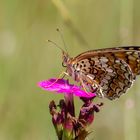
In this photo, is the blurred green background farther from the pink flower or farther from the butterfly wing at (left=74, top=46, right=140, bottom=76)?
the pink flower

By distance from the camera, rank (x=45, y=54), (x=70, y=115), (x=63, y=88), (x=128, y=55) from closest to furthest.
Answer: (x=70, y=115)
(x=63, y=88)
(x=128, y=55)
(x=45, y=54)

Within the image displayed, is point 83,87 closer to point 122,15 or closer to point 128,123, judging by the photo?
point 128,123

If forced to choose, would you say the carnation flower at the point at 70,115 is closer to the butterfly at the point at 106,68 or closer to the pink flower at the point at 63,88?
the pink flower at the point at 63,88

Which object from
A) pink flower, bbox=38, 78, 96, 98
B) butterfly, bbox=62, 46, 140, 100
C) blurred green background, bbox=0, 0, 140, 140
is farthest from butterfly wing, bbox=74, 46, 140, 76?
blurred green background, bbox=0, 0, 140, 140

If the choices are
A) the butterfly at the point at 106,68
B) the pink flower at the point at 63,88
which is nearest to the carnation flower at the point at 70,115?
the pink flower at the point at 63,88

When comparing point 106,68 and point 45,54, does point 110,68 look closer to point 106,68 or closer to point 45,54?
point 106,68

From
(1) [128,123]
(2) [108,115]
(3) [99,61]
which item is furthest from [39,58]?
(3) [99,61]

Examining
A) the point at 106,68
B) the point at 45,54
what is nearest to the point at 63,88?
the point at 106,68
